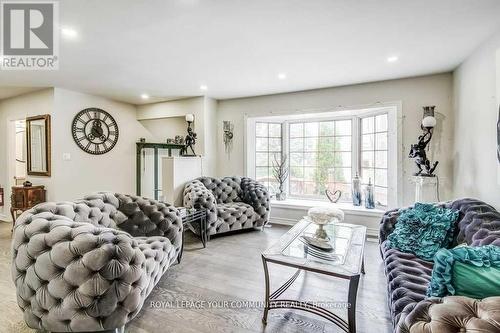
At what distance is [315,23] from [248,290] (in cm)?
245

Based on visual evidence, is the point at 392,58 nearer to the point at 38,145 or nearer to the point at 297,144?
the point at 297,144

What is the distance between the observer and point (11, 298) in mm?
2139

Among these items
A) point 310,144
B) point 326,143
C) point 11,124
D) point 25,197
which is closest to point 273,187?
point 310,144

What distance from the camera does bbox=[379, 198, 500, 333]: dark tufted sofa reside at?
2.85 feet

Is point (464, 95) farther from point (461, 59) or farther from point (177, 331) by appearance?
point (177, 331)

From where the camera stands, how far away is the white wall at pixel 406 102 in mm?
3377

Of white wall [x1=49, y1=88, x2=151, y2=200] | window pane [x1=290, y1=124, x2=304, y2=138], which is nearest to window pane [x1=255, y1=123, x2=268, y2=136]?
window pane [x1=290, y1=124, x2=304, y2=138]

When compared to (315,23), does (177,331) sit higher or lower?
lower

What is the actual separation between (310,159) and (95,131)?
13.4 feet

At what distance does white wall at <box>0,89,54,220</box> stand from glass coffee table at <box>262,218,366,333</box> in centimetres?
421

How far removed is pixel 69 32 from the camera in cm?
227

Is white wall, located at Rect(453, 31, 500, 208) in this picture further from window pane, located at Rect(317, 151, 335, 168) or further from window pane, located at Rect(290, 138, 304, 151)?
window pane, located at Rect(290, 138, 304, 151)

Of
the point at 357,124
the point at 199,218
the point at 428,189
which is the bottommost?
the point at 199,218

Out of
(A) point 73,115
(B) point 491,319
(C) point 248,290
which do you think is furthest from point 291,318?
(A) point 73,115
